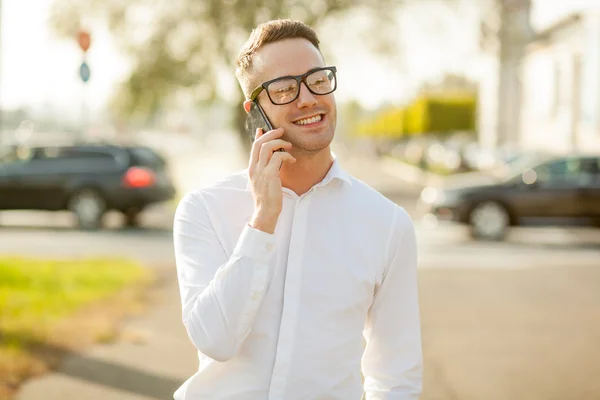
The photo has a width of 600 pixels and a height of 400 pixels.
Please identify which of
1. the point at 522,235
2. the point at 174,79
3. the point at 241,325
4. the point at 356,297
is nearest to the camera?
the point at 241,325

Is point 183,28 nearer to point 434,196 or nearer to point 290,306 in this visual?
point 434,196

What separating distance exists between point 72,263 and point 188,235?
9747mm

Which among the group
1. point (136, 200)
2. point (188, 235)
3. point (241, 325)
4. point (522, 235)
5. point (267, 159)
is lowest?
point (522, 235)

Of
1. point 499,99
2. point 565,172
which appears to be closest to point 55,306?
point 565,172

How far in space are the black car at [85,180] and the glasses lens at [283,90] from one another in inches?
578

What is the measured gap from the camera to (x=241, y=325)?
2012 millimetres

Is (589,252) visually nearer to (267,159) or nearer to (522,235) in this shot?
(522,235)

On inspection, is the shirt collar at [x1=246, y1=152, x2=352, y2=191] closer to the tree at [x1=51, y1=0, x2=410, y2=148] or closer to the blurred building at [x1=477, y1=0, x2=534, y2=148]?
the tree at [x1=51, y1=0, x2=410, y2=148]

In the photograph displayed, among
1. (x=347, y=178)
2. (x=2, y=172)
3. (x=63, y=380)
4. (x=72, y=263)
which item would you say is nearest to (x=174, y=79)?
(x=2, y=172)

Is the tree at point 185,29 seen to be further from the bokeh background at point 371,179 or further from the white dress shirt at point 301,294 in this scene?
the white dress shirt at point 301,294

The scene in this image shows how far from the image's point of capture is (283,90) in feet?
7.31

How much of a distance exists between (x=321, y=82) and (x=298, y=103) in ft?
0.32

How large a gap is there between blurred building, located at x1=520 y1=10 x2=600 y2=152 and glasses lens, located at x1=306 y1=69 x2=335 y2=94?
28.1 metres

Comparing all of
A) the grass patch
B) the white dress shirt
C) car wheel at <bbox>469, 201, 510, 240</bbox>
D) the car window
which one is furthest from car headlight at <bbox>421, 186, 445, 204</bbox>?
the white dress shirt
